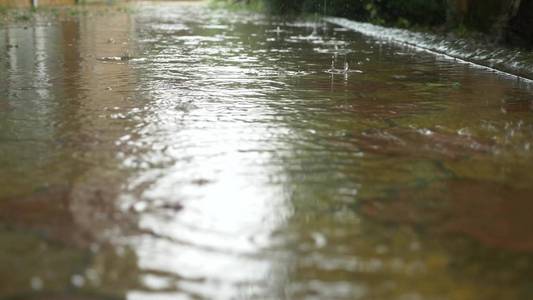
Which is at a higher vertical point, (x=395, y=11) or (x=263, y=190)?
(x=395, y=11)

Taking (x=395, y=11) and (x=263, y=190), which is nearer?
(x=263, y=190)

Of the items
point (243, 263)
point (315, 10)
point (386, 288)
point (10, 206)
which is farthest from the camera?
point (315, 10)

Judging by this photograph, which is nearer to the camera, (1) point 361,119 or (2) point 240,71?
(1) point 361,119

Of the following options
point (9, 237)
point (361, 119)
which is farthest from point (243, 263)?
point (361, 119)

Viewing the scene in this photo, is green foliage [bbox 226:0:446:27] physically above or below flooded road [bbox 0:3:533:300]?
above

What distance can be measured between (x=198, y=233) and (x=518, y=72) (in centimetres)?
359

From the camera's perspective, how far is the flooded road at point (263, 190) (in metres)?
1.32

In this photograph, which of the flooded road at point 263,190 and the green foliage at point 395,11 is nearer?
the flooded road at point 263,190

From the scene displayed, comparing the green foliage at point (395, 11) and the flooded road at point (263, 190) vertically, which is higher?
the green foliage at point (395, 11)

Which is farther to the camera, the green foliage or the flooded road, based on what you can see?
the green foliage

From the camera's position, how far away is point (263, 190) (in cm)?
187

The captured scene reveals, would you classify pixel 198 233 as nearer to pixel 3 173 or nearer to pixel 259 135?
pixel 3 173

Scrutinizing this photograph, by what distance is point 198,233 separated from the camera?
1.54m

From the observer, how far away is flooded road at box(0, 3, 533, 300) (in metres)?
1.32
